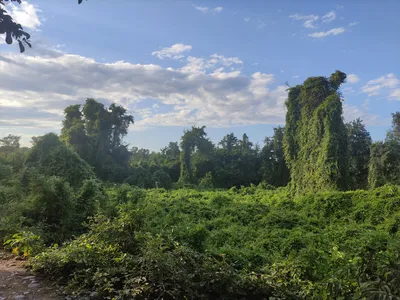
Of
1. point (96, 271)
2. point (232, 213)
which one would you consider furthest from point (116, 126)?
point (96, 271)

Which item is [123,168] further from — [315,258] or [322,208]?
[315,258]

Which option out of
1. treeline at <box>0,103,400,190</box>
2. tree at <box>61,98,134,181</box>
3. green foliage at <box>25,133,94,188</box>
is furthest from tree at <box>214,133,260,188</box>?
green foliage at <box>25,133,94,188</box>

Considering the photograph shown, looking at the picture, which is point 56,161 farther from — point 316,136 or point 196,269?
point 316,136

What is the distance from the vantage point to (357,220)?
30.9 feet

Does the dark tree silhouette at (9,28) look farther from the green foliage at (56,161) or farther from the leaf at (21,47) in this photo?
the green foliage at (56,161)

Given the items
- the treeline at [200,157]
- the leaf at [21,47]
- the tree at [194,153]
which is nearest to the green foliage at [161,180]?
the treeline at [200,157]

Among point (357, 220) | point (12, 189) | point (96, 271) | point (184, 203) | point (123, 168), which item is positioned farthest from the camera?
point (123, 168)

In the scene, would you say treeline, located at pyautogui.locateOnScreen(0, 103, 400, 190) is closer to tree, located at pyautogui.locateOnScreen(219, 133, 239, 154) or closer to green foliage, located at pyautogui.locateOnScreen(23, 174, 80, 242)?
tree, located at pyautogui.locateOnScreen(219, 133, 239, 154)

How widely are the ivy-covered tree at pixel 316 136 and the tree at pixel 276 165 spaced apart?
685 centimetres

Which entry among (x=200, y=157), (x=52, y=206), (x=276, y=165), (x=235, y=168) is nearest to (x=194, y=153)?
(x=200, y=157)

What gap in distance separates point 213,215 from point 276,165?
44.5 ft

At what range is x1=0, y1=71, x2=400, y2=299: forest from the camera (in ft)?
9.39

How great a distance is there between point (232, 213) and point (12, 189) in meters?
6.50

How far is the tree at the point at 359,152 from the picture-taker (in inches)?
668
